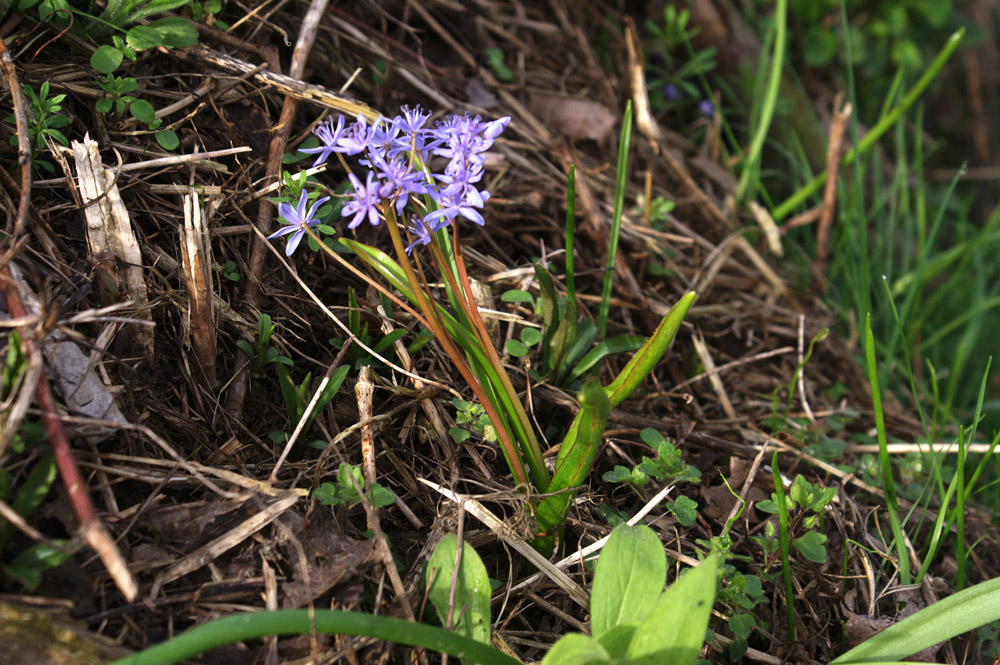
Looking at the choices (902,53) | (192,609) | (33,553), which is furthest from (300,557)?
(902,53)

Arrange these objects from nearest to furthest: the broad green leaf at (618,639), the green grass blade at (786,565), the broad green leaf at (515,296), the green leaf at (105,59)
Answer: the broad green leaf at (618,639) < the green grass blade at (786,565) < the green leaf at (105,59) < the broad green leaf at (515,296)

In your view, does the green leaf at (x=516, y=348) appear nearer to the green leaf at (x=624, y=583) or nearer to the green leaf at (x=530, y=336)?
the green leaf at (x=530, y=336)

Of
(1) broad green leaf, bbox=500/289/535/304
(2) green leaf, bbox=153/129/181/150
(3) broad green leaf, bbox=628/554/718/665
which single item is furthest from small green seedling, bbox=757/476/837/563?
(2) green leaf, bbox=153/129/181/150

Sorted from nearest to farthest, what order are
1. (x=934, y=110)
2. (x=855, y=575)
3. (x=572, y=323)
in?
(x=855, y=575) < (x=572, y=323) < (x=934, y=110)

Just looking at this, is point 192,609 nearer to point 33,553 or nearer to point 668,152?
point 33,553

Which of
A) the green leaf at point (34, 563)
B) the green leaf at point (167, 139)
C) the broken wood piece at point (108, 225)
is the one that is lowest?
the green leaf at point (34, 563)

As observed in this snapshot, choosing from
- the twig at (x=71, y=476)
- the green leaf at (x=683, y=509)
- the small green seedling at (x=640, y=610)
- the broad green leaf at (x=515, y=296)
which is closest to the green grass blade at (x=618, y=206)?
the broad green leaf at (x=515, y=296)
